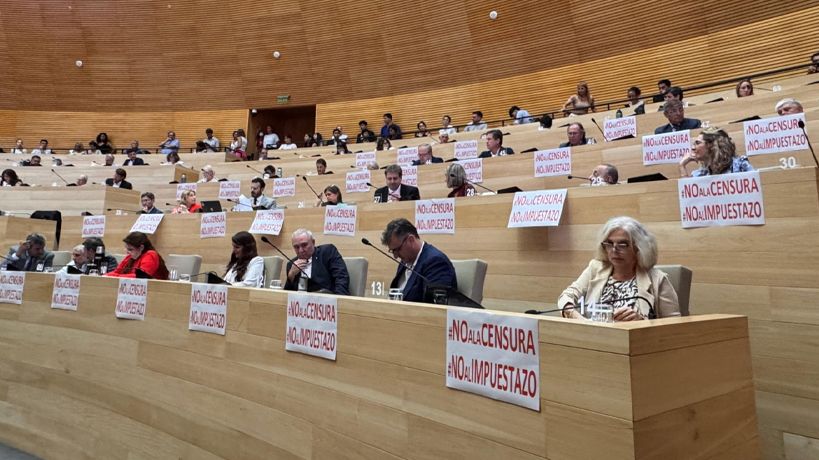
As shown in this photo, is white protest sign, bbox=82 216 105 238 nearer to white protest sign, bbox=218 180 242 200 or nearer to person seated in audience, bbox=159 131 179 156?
white protest sign, bbox=218 180 242 200

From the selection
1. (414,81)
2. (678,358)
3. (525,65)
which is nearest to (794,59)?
(525,65)

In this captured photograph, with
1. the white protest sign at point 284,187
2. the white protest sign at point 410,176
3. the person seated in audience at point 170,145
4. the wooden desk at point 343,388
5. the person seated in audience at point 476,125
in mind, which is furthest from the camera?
the person seated in audience at point 170,145

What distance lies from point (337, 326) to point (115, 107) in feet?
42.8

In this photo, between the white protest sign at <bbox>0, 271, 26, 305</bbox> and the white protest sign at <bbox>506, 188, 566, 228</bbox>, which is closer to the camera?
the white protest sign at <bbox>506, 188, 566, 228</bbox>

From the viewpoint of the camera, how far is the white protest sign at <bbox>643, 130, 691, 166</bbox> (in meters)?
3.46

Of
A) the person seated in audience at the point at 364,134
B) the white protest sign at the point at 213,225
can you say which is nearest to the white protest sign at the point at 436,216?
the white protest sign at the point at 213,225

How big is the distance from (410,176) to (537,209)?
2300 millimetres

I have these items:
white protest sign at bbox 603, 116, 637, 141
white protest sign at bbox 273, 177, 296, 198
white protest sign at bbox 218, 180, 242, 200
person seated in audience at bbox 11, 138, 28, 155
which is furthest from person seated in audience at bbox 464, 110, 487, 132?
person seated in audience at bbox 11, 138, 28, 155

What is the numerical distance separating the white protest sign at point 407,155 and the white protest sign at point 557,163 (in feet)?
8.29

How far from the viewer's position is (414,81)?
10453mm

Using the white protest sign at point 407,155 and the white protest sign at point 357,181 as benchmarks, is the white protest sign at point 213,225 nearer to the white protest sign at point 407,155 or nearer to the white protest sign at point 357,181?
the white protest sign at point 357,181

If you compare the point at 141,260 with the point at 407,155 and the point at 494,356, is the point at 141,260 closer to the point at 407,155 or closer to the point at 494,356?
the point at 494,356

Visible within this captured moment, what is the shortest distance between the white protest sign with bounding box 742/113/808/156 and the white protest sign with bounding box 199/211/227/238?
3.65m

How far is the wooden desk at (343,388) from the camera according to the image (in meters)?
0.94
